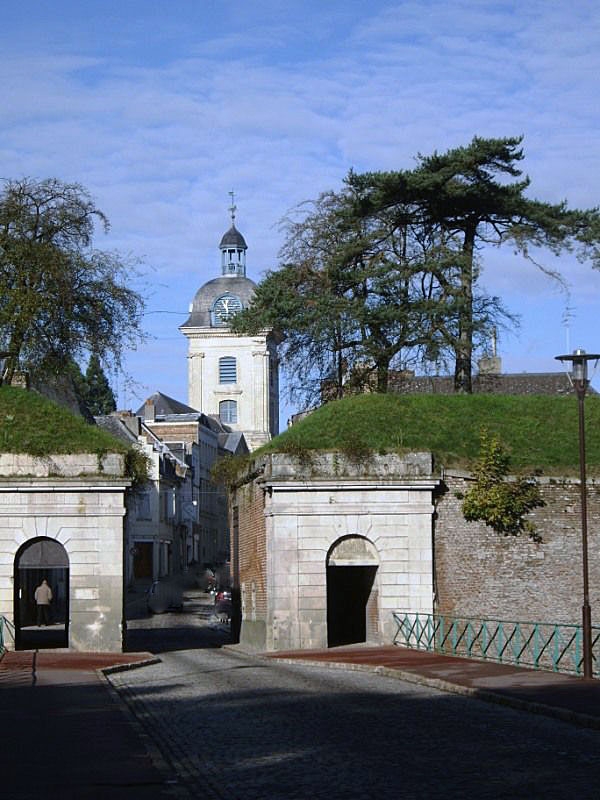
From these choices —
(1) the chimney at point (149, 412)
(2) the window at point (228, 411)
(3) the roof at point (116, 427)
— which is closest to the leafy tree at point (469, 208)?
(3) the roof at point (116, 427)

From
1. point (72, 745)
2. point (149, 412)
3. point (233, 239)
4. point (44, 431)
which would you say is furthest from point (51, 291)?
point (233, 239)

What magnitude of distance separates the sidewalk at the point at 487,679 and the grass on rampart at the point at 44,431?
728 centimetres

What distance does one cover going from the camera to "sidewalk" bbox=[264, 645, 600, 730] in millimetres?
17359

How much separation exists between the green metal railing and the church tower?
9399cm

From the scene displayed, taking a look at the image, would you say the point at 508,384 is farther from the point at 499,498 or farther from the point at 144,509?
the point at 499,498

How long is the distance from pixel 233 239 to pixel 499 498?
3986 inches

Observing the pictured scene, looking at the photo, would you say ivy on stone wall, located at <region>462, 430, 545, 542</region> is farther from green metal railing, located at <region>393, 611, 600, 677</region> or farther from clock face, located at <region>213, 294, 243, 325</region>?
Answer: clock face, located at <region>213, 294, 243, 325</region>

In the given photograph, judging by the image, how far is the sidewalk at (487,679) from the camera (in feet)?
57.0

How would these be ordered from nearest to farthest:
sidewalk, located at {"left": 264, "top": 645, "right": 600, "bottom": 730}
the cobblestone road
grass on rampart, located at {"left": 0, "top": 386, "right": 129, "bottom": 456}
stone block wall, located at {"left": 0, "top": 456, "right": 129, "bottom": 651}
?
the cobblestone road
sidewalk, located at {"left": 264, "top": 645, "right": 600, "bottom": 730}
stone block wall, located at {"left": 0, "top": 456, "right": 129, "bottom": 651}
grass on rampart, located at {"left": 0, "top": 386, "right": 129, "bottom": 456}

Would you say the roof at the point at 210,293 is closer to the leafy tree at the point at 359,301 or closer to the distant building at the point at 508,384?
the distant building at the point at 508,384

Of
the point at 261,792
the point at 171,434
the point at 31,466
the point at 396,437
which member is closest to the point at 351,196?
the point at 396,437

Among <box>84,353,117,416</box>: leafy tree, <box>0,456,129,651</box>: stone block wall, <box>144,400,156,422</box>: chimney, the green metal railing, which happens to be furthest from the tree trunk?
<box>84,353,117,416</box>: leafy tree

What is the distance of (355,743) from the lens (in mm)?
14508

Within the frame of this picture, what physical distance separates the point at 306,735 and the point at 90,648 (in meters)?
18.3
